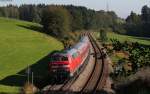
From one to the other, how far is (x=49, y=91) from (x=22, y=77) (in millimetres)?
9661

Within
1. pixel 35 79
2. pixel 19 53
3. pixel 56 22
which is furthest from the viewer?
pixel 56 22

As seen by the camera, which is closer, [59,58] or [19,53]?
[59,58]

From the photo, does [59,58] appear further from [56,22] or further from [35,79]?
[56,22]

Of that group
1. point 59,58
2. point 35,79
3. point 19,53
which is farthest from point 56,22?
point 59,58

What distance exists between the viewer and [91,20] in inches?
7219

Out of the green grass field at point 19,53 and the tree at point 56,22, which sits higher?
the tree at point 56,22

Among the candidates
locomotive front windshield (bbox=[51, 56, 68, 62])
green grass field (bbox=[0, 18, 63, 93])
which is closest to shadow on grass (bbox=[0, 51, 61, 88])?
green grass field (bbox=[0, 18, 63, 93])

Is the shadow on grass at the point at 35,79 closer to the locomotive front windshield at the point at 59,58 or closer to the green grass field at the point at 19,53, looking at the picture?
the green grass field at the point at 19,53

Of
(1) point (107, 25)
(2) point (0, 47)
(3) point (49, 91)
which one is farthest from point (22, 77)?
(1) point (107, 25)

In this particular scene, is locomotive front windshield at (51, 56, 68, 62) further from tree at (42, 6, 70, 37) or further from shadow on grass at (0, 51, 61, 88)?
tree at (42, 6, 70, 37)

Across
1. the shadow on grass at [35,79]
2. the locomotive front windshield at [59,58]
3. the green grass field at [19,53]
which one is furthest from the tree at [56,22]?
the locomotive front windshield at [59,58]

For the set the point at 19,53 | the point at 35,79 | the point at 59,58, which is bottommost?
the point at 19,53

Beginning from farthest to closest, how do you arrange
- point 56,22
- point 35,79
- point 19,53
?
point 56,22, point 19,53, point 35,79

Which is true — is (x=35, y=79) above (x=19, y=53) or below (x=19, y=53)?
above
